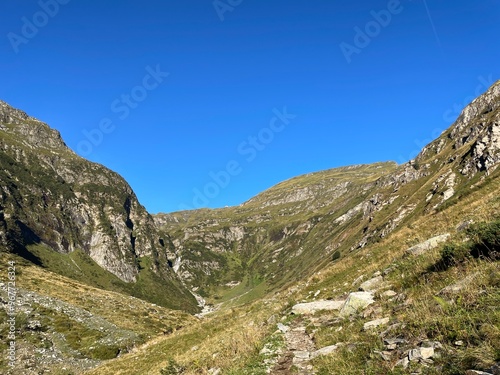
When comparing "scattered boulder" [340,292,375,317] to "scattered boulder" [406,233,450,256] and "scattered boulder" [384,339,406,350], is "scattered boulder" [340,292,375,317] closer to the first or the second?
"scattered boulder" [384,339,406,350]

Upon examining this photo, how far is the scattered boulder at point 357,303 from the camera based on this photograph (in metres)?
12.2

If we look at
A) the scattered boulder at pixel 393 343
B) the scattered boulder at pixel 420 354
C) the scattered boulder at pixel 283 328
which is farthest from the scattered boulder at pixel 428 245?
the scattered boulder at pixel 420 354

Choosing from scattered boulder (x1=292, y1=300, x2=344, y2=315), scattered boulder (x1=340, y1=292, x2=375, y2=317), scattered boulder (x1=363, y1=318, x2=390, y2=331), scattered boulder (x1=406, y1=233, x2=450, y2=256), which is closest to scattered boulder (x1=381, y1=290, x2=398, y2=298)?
scattered boulder (x1=340, y1=292, x2=375, y2=317)

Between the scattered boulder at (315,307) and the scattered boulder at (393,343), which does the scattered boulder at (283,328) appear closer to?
the scattered boulder at (315,307)

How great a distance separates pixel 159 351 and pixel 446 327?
27.8 meters

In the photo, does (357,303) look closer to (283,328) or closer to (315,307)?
(283,328)

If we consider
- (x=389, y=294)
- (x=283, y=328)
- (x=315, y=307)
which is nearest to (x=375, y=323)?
(x=389, y=294)

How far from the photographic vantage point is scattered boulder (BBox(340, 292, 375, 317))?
12164 millimetres

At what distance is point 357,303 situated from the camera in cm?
1245

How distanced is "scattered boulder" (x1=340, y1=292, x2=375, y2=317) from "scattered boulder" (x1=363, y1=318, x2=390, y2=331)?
190 cm

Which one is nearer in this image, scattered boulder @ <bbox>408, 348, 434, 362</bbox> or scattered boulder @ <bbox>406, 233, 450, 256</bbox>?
scattered boulder @ <bbox>408, 348, 434, 362</bbox>

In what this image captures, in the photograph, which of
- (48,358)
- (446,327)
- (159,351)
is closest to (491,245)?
(446,327)

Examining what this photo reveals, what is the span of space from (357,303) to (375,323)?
8.56 ft

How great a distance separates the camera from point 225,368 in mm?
12039
